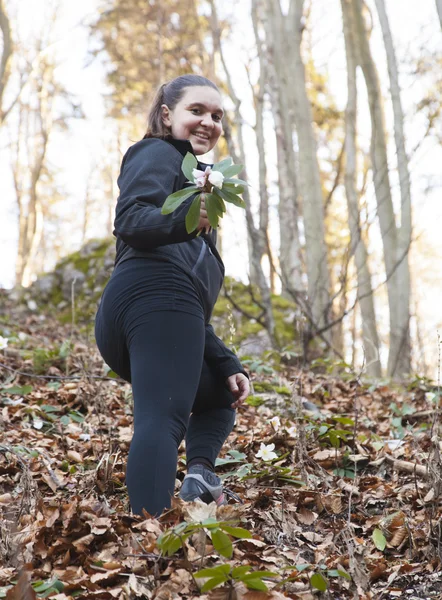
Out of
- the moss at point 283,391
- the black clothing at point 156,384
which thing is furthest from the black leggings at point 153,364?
the moss at point 283,391

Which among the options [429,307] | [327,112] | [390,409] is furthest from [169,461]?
[429,307]

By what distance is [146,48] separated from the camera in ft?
49.9

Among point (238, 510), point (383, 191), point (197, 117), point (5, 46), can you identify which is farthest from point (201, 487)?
point (5, 46)

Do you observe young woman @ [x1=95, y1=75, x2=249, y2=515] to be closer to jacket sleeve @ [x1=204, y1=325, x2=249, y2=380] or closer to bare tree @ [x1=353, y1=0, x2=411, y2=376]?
jacket sleeve @ [x1=204, y1=325, x2=249, y2=380]

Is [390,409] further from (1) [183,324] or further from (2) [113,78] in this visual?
(2) [113,78]

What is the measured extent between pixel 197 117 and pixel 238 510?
140cm

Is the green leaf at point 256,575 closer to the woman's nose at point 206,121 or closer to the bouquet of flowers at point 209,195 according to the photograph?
the bouquet of flowers at point 209,195

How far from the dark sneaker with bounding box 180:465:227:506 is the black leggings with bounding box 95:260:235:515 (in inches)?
9.1

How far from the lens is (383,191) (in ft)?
30.7

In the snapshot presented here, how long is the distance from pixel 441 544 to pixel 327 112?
14.3 metres

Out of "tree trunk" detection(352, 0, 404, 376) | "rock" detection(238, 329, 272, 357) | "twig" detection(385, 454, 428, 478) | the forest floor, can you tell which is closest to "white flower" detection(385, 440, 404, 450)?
the forest floor

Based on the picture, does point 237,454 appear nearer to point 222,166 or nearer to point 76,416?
point 76,416

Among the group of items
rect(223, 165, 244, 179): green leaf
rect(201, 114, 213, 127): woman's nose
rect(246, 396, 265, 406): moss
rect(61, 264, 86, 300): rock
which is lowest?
rect(246, 396, 265, 406): moss

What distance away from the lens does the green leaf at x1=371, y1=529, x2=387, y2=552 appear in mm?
2156
